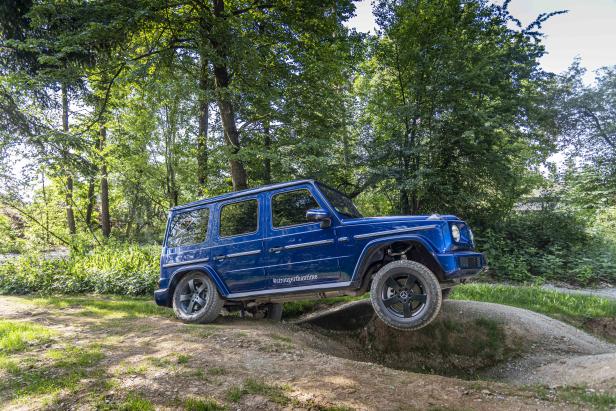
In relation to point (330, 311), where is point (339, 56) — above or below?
above

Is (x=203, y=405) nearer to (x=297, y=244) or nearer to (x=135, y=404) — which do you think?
(x=135, y=404)

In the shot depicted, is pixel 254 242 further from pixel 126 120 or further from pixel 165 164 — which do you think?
pixel 126 120

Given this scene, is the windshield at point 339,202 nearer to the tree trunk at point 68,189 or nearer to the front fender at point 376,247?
the front fender at point 376,247

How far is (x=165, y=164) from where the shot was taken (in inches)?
606

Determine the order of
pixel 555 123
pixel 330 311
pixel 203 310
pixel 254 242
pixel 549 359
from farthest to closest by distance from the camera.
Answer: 1. pixel 555 123
2. pixel 330 311
3. pixel 203 310
4. pixel 254 242
5. pixel 549 359

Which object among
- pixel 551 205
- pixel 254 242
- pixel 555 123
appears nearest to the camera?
pixel 254 242

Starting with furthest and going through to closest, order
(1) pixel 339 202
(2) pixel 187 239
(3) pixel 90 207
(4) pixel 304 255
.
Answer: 1. (3) pixel 90 207
2. (2) pixel 187 239
3. (1) pixel 339 202
4. (4) pixel 304 255

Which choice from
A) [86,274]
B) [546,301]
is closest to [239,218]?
[546,301]

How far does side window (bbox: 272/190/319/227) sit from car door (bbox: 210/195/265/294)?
0.28 m

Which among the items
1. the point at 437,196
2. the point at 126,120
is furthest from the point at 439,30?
the point at 126,120

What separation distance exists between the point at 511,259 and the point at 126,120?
15881 mm

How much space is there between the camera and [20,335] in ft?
17.4

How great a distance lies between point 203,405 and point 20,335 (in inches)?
160

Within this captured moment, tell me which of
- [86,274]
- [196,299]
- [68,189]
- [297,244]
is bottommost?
[196,299]
